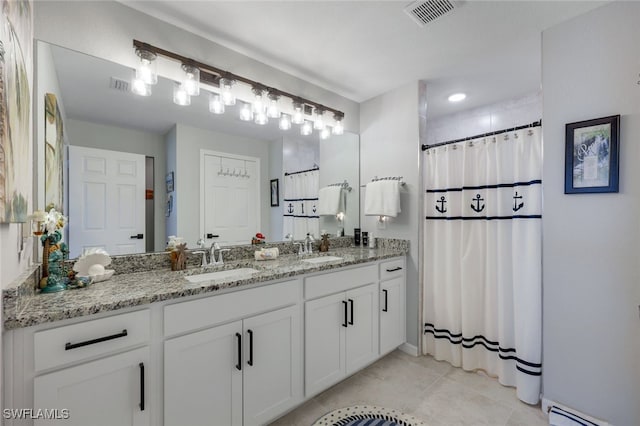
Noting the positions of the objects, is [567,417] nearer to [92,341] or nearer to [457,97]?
[92,341]

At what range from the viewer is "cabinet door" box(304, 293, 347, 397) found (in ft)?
5.83

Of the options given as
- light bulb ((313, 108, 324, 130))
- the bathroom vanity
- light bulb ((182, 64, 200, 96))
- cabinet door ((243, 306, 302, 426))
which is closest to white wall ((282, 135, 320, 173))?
light bulb ((313, 108, 324, 130))

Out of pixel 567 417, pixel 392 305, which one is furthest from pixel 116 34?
pixel 567 417

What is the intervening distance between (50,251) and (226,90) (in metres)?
1.34

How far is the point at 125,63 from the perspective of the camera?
1615mm

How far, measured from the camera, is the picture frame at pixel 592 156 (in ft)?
5.05

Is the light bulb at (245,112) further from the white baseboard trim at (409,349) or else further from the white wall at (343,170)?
the white baseboard trim at (409,349)

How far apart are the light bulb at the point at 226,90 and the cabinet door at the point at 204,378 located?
1.46 m

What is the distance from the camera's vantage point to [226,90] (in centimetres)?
193

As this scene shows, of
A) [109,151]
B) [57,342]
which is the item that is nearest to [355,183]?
[109,151]

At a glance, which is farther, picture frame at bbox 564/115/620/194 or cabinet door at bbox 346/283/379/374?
cabinet door at bbox 346/283/379/374

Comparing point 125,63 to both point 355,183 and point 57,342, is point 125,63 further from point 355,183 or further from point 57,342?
point 355,183

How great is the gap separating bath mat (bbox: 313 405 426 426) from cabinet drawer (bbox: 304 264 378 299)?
29.1 inches

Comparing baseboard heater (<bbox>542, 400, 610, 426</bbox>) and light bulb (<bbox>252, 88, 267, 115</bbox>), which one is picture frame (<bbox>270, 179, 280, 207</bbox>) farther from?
baseboard heater (<bbox>542, 400, 610, 426</bbox>)
